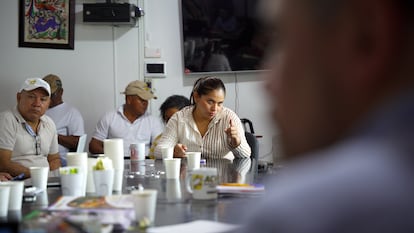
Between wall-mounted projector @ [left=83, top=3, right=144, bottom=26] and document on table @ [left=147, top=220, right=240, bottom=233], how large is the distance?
403cm

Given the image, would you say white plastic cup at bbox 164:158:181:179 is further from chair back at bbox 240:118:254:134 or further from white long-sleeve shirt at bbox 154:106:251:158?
chair back at bbox 240:118:254:134

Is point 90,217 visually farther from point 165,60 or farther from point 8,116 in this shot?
point 165,60

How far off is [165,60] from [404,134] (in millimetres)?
5098

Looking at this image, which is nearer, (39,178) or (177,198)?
(177,198)

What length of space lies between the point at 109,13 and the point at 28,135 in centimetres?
186

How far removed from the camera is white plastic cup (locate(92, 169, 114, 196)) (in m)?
1.88

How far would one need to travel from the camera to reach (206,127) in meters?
3.65

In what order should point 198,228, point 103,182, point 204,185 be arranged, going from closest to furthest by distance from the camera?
point 198,228
point 204,185
point 103,182

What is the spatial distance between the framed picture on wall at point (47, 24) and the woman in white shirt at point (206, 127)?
2265mm

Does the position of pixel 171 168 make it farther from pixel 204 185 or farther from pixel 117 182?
pixel 204 185

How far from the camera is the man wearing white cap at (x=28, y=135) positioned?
3598mm

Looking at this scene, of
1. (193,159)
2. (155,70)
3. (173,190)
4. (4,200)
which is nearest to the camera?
(4,200)

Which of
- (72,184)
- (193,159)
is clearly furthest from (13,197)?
(193,159)

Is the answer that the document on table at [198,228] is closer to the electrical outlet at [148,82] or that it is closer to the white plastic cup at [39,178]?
the white plastic cup at [39,178]
